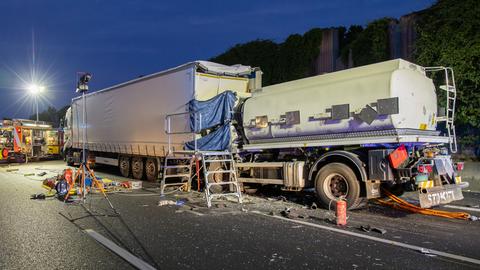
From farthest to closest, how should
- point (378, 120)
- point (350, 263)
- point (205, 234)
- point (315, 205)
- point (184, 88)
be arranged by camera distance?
point (184, 88), point (315, 205), point (378, 120), point (205, 234), point (350, 263)

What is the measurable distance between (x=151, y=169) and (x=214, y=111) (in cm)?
455

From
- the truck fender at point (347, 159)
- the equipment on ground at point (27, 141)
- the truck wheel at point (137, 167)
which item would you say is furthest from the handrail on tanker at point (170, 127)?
the equipment on ground at point (27, 141)

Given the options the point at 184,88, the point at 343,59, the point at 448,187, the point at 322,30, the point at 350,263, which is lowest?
the point at 350,263

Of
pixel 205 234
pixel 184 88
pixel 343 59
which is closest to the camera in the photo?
pixel 205 234

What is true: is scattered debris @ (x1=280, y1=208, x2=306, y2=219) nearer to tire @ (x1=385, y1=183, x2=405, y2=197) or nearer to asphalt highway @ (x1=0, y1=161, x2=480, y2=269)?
asphalt highway @ (x1=0, y1=161, x2=480, y2=269)

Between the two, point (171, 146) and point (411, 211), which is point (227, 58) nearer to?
point (171, 146)

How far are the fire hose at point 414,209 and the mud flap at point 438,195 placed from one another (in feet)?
0.87

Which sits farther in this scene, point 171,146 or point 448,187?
point 171,146

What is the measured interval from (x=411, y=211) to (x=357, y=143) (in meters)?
1.79

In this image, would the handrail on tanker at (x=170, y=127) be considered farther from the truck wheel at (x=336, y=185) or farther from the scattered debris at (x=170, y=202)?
the truck wheel at (x=336, y=185)

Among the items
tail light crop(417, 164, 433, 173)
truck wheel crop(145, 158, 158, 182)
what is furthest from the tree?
tail light crop(417, 164, 433, 173)

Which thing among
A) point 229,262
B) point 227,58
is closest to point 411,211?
point 229,262

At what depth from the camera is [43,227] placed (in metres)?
7.44

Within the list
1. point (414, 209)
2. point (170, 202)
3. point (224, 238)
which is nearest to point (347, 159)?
point (414, 209)
